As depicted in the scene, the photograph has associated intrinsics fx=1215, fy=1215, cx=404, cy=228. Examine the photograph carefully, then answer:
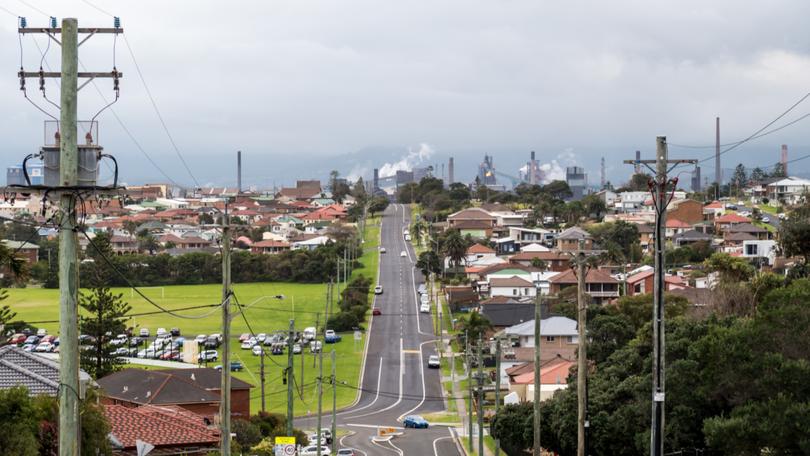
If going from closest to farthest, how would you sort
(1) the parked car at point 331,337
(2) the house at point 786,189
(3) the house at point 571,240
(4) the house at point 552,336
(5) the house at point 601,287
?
(4) the house at point 552,336 → (1) the parked car at point 331,337 → (5) the house at point 601,287 → (3) the house at point 571,240 → (2) the house at point 786,189

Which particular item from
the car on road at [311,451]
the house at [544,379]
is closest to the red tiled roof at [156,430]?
the car on road at [311,451]

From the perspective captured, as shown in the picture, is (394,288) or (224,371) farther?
(394,288)

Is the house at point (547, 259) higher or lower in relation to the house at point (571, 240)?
lower

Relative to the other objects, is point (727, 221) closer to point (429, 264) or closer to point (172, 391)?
point (429, 264)

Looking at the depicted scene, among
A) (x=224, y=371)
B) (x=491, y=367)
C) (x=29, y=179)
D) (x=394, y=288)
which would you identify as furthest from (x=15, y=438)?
(x=394, y=288)

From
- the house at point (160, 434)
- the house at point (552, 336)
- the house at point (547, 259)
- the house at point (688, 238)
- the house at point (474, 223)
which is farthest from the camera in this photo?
the house at point (474, 223)

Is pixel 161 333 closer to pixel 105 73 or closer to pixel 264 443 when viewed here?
pixel 264 443

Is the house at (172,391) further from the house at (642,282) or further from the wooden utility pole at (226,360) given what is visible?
the house at (642,282)

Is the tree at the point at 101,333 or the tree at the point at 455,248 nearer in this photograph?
the tree at the point at 101,333
